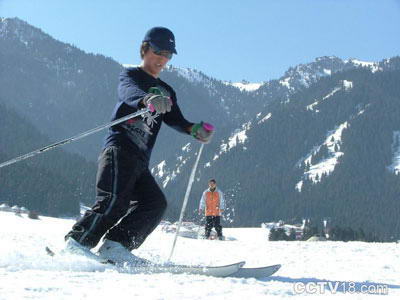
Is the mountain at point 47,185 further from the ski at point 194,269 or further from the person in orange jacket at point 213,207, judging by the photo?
the ski at point 194,269

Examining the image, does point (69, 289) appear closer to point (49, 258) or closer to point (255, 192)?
point (49, 258)

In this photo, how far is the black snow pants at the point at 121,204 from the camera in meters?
3.71

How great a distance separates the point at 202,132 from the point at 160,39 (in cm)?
78

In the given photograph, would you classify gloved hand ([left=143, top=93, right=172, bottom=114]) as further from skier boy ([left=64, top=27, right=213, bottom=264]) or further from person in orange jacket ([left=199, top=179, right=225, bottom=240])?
person in orange jacket ([left=199, top=179, right=225, bottom=240])

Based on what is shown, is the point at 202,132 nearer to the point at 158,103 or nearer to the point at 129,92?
the point at 129,92

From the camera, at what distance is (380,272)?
15.4 ft

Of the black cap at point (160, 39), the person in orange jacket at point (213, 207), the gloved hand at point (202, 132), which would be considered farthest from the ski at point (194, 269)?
the person in orange jacket at point (213, 207)

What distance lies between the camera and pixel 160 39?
413 cm

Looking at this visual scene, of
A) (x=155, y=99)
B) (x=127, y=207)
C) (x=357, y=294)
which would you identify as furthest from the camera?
(x=127, y=207)

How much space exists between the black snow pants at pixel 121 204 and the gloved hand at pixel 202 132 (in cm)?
44

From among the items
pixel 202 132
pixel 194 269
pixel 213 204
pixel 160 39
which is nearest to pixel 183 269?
pixel 194 269

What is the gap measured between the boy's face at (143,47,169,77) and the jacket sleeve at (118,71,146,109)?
0.73 ft

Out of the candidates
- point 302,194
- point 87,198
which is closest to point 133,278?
point 87,198

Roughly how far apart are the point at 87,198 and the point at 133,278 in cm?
13101
